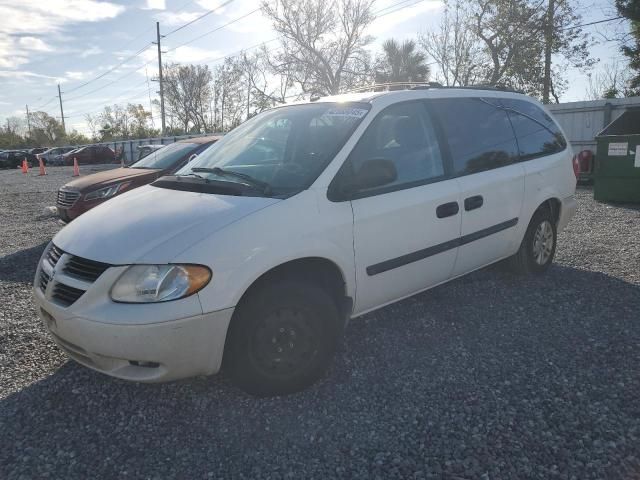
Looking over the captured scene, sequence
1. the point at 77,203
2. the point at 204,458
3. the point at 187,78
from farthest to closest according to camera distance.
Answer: the point at 187,78 < the point at 77,203 < the point at 204,458

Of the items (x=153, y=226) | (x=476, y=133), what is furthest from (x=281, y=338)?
(x=476, y=133)

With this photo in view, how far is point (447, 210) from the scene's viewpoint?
3574mm

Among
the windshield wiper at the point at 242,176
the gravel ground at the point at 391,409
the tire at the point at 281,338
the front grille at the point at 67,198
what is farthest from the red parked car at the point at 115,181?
the tire at the point at 281,338

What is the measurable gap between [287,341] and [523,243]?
2833mm

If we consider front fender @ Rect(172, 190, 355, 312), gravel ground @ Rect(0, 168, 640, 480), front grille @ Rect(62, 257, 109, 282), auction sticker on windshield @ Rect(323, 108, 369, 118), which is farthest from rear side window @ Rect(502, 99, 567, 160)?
front grille @ Rect(62, 257, 109, 282)

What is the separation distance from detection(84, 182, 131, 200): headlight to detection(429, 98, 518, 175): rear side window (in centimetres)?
517

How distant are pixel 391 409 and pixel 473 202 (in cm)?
178

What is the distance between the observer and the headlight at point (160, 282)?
8.02 ft

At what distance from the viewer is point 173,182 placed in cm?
343

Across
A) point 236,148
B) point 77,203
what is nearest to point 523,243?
point 236,148

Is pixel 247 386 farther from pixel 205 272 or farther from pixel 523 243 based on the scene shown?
pixel 523 243

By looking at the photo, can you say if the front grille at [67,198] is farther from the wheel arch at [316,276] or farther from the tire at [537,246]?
the tire at [537,246]

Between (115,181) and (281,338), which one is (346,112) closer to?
(281,338)

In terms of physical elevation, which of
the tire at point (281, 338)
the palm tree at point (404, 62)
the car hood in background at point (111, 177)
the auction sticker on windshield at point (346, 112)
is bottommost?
the tire at point (281, 338)
